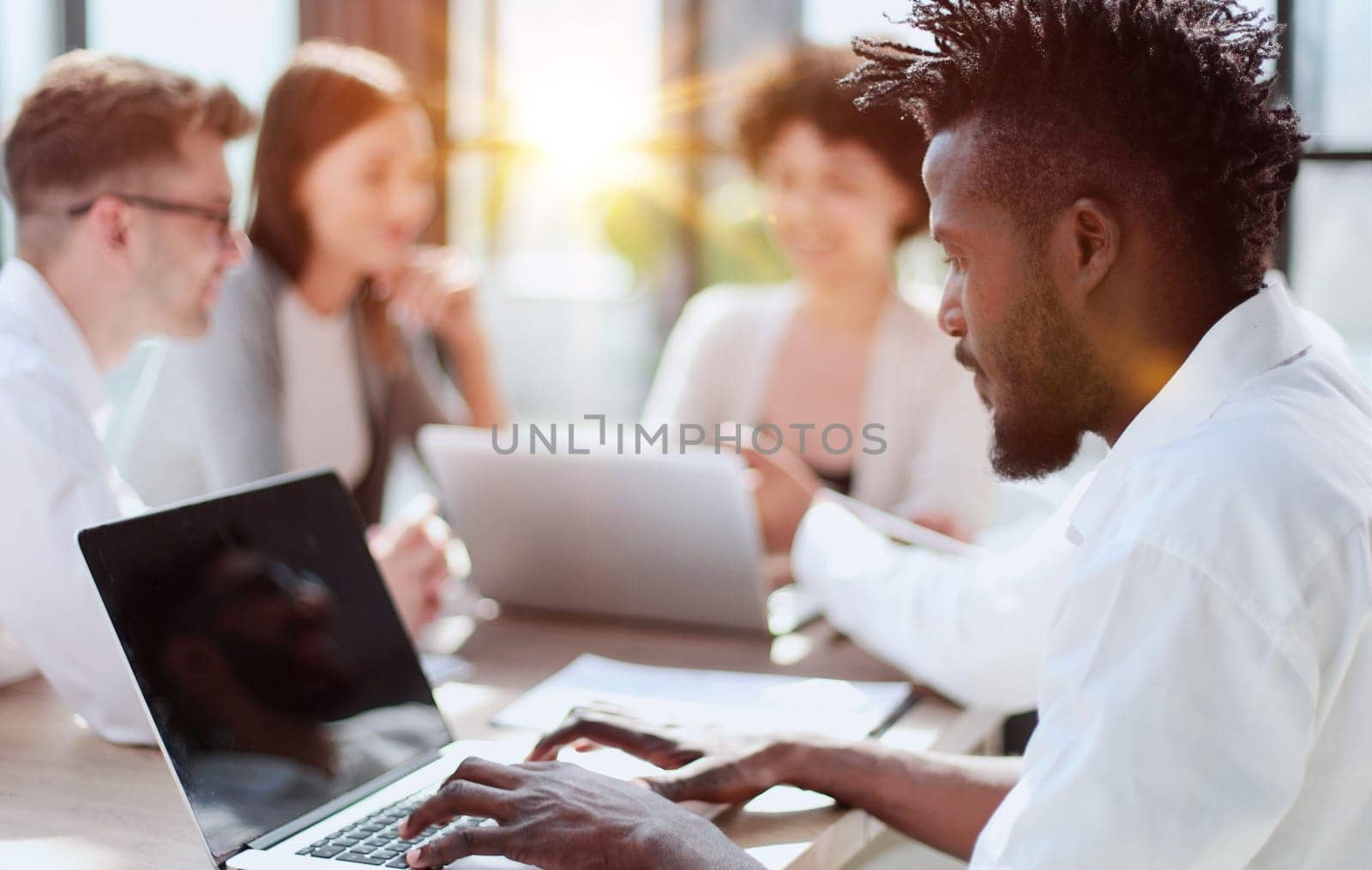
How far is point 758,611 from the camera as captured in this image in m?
1.64

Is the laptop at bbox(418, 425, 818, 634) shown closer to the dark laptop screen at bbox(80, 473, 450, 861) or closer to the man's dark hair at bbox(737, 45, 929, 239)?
the dark laptop screen at bbox(80, 473, 450, 861)

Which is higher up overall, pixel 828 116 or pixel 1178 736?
pixel 828 116

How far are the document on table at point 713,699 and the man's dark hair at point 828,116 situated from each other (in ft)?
3.81

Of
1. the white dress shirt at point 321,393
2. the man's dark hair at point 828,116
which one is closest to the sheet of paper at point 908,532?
the man's dark hair at point 828,116

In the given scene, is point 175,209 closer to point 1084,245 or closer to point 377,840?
point 377,840

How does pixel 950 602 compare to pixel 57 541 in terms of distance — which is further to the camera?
pixel 950 602

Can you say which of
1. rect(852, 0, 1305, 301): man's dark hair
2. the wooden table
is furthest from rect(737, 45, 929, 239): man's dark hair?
rect(852, 0, 1305, 301): man's dark hair

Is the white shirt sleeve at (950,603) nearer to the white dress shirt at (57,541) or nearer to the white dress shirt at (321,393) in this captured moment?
the white dress shirt at (57,541)

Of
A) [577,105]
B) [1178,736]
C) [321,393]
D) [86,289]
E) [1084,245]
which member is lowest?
[321,393]

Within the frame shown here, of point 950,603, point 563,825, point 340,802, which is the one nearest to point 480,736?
point 340,802

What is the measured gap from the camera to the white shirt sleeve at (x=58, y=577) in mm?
1250

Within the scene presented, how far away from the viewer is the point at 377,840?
999mm

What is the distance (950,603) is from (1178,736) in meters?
0.72

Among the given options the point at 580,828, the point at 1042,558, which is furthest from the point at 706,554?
the point at 580,828
